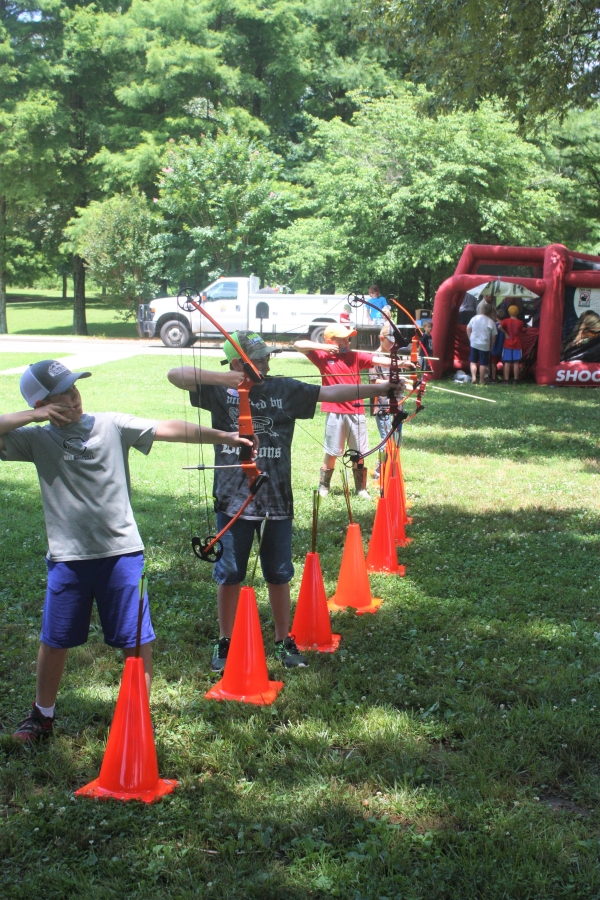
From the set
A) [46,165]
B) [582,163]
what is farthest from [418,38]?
[46,165]

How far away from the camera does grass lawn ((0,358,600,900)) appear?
9.82 ft

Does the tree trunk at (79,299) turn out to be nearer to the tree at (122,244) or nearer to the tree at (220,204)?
the tree at (122,244)

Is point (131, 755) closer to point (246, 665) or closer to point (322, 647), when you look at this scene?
point (246, 665)

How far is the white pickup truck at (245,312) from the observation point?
23875 mm

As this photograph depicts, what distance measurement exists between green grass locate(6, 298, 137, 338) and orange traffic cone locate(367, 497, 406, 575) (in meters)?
26.9

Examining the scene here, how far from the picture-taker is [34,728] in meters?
3.83

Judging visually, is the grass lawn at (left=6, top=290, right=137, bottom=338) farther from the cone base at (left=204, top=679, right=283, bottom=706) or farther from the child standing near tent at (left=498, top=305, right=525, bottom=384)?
the cone base at (left=204, top=679, right=283, bottom=706)

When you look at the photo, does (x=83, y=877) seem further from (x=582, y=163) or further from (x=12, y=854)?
(x=582, y=163)

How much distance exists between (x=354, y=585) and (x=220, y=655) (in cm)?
126

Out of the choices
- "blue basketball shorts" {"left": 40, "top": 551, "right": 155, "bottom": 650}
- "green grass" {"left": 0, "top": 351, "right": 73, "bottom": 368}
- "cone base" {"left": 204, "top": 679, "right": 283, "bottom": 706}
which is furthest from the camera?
"green grass" {"left": 0, "top": 351, "right": 73, "bottom": 368}

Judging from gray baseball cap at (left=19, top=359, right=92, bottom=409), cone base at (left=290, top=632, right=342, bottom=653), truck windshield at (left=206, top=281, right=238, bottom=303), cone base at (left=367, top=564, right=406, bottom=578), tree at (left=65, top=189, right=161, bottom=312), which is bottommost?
cone base at (left=290, top=632, right=342, bottom=653)

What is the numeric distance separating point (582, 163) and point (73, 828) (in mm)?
28333

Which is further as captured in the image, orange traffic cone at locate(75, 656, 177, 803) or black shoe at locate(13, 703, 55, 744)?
black shoe at locate(13, 703, 55, 744)

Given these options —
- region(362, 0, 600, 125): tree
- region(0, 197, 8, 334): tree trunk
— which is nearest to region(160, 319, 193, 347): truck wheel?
region(0, 197, 8, 334): tree trunk
